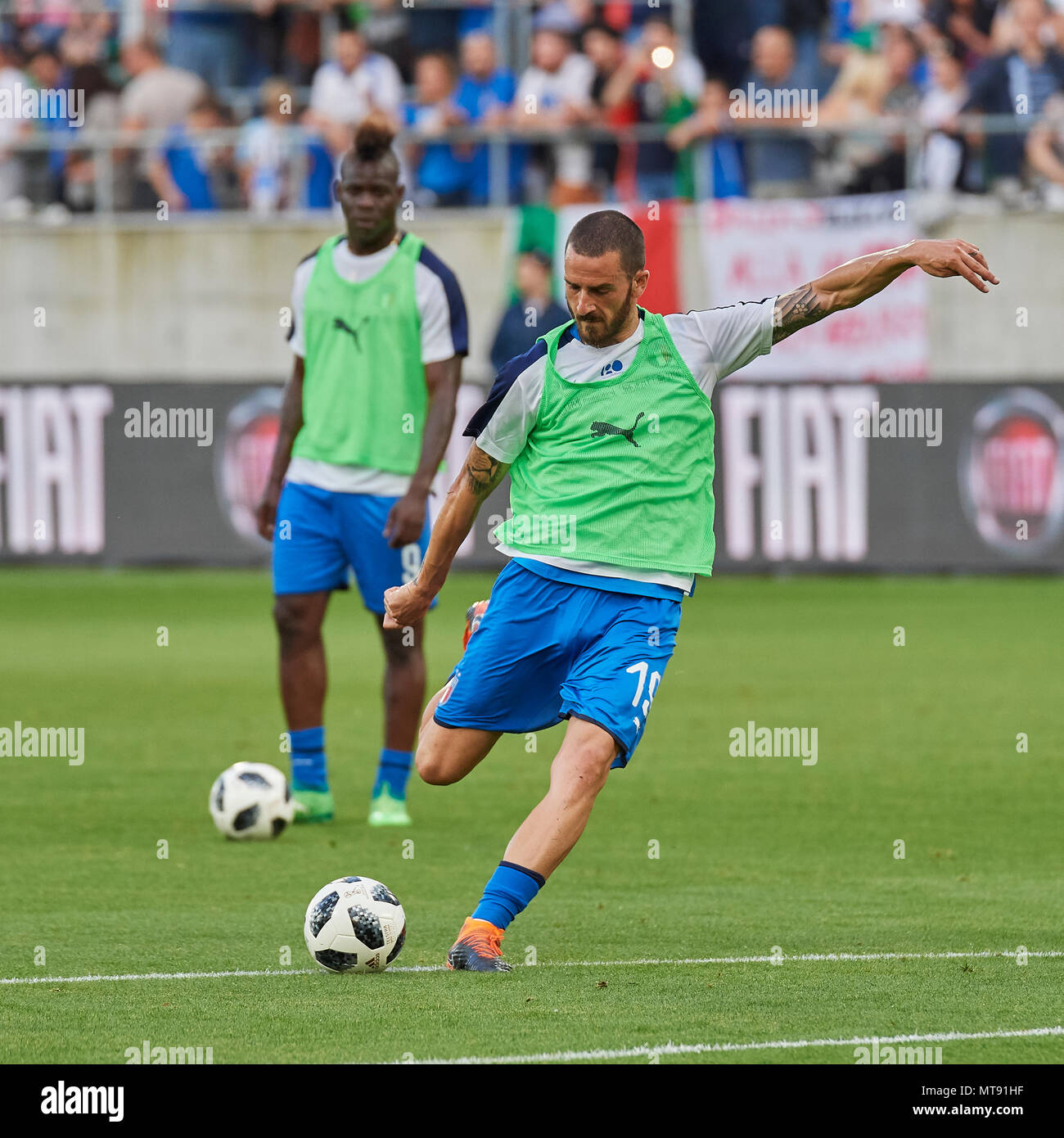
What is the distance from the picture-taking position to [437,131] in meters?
23.6

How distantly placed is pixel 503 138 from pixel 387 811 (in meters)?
15.2

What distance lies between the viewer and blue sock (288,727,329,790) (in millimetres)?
9656

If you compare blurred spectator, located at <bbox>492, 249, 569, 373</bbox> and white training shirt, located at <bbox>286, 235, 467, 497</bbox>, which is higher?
blurred spectator, located at <bbox>492, 249, 569, 373</bbox>

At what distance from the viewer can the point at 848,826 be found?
953 centimetres

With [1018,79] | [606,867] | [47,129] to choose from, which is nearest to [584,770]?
[606,867]

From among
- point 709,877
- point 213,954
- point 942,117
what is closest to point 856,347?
point 942,117

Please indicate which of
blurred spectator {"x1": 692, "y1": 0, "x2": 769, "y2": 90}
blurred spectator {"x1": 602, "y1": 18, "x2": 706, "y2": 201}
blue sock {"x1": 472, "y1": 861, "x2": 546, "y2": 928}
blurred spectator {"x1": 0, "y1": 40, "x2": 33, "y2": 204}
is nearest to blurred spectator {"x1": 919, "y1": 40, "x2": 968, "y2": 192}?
blurred spectator {"x1": 692, "y1": 0, "x2": 769, "y2": 90}

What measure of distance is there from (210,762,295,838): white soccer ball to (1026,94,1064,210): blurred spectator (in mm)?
15047

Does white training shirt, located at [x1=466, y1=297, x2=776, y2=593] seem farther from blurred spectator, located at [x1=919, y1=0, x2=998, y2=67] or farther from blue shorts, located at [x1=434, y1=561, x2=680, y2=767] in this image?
blurred spectator, located at [x1=919, y1=0, x2=998, y2=67]

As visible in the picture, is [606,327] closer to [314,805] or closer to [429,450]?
[429,450]

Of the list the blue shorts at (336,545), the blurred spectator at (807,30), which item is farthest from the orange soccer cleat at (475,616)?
the blurred spectator at (807,30)

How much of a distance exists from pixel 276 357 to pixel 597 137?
183 inches

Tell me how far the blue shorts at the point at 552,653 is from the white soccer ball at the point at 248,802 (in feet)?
8.28

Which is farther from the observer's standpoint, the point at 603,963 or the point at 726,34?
the point at 726,34
